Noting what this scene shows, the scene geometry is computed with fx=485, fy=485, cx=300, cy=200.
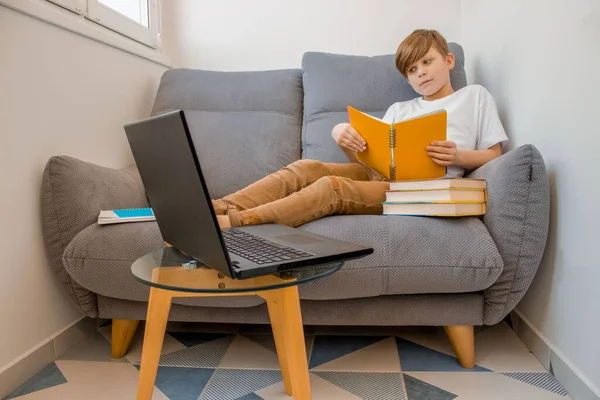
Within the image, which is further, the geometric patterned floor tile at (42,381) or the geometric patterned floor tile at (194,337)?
the geometric patterned floor tile at (194,337)

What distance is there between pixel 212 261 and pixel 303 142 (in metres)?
1.14

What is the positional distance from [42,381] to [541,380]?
1188mm

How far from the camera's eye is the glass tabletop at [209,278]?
690mm

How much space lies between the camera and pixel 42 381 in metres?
1.18

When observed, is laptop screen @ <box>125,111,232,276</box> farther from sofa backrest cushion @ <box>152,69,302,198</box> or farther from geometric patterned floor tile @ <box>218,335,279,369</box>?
sofa backrest cushion @ <box>152,69,302,198</box>

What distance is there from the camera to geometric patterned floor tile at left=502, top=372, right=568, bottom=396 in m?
1.09

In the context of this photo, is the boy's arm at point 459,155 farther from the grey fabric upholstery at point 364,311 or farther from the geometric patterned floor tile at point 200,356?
the geometric patterned floor tile at point 200,356

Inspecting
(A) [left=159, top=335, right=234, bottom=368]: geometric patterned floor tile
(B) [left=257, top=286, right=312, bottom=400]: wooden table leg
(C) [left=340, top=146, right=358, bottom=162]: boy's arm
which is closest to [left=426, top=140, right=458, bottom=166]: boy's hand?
(C) [left=340, top=146, right=358, bottom=162]: boy's arm

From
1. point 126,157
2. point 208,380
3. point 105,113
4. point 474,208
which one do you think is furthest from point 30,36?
point 474,208

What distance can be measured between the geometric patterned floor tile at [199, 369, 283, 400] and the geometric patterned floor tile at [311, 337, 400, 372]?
0.40ft

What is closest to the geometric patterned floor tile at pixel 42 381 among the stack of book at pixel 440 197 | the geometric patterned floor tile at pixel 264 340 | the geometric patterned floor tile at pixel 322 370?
the geometric patterned floor tile at pixel 322 370

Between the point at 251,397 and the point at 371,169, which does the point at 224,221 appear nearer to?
the point at 251,397

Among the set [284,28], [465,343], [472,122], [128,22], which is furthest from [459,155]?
[128,22]

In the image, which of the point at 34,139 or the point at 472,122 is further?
the point at 472,122
